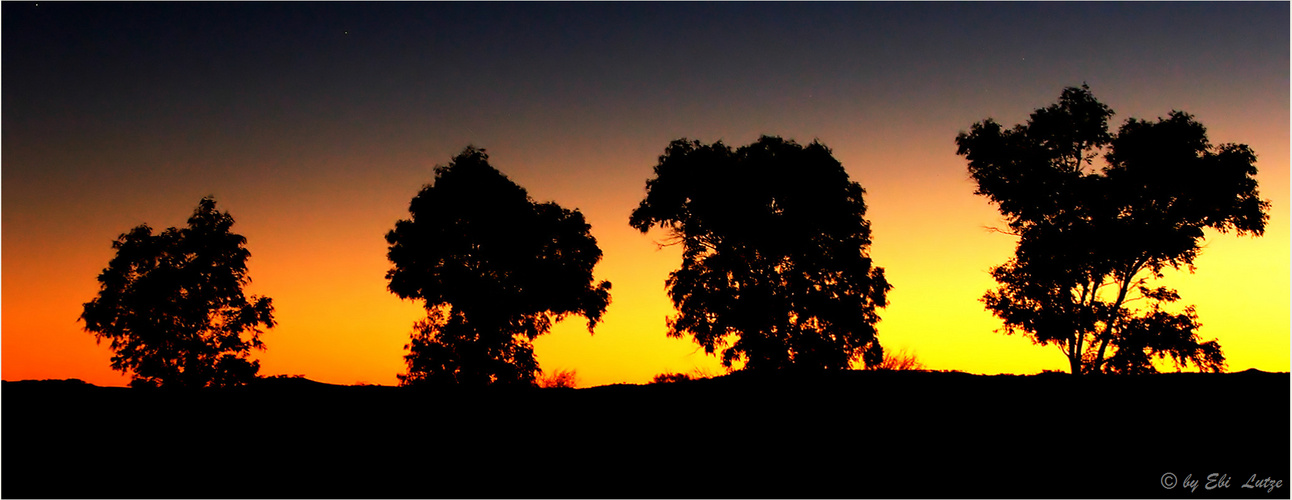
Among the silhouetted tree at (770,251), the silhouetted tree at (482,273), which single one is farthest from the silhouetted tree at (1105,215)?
the silhouetted tree at (482,273)

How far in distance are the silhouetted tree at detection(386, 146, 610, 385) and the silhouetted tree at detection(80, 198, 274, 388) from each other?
919cm

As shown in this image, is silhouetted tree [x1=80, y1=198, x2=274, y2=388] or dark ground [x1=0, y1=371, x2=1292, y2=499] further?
silhouetted tree [x1=80, y1=198, x2=274, y2=388]

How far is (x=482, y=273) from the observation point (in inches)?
1348

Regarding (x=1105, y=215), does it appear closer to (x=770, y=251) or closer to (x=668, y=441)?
(x=770, y=251)

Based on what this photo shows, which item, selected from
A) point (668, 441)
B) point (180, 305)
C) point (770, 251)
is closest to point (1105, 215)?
point (770, 251)

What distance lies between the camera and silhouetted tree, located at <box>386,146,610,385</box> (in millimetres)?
33531

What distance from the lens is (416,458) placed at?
13.1 m

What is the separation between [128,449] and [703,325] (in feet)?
72.9

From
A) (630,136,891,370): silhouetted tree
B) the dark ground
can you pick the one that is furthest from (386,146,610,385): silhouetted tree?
the dark ground

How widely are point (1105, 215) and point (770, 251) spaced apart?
1279 centimetres

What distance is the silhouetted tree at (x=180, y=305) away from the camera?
3569 centimetres

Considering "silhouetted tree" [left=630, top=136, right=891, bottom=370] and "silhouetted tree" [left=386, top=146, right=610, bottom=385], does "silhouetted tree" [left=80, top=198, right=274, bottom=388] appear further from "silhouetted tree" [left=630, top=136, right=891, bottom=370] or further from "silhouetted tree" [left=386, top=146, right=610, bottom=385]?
"silhouetted tree" [left=630, top=136, right=891, bottom=370]

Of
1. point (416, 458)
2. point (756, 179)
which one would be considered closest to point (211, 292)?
point (756, 179)

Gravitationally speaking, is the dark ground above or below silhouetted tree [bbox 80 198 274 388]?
below
